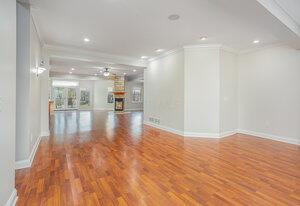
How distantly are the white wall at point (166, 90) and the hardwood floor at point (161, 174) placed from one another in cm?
173

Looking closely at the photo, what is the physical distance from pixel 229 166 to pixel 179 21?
10.2 feet

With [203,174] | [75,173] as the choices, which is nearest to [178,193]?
[203,174]

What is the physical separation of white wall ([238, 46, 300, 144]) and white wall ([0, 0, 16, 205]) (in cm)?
611

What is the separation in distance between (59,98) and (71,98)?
2.97ft

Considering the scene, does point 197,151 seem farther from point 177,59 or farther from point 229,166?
point 177,59

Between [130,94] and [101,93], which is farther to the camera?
[130,94]

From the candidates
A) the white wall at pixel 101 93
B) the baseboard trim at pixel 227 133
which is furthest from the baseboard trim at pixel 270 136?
the white wall at pixel 101 93

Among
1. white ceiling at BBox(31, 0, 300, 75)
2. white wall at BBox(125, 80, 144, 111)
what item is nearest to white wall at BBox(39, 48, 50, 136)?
white ceiling at BBox(31, 0, 300, 75)

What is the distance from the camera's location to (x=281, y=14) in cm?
293

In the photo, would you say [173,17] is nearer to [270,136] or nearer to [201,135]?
[201,135]

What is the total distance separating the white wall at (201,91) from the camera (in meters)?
5.21

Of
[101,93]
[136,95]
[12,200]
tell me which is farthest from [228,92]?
[101,93]

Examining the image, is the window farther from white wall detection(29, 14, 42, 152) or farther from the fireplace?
white wall detection(29, 14, 42, 152)

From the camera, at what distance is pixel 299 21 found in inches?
132
